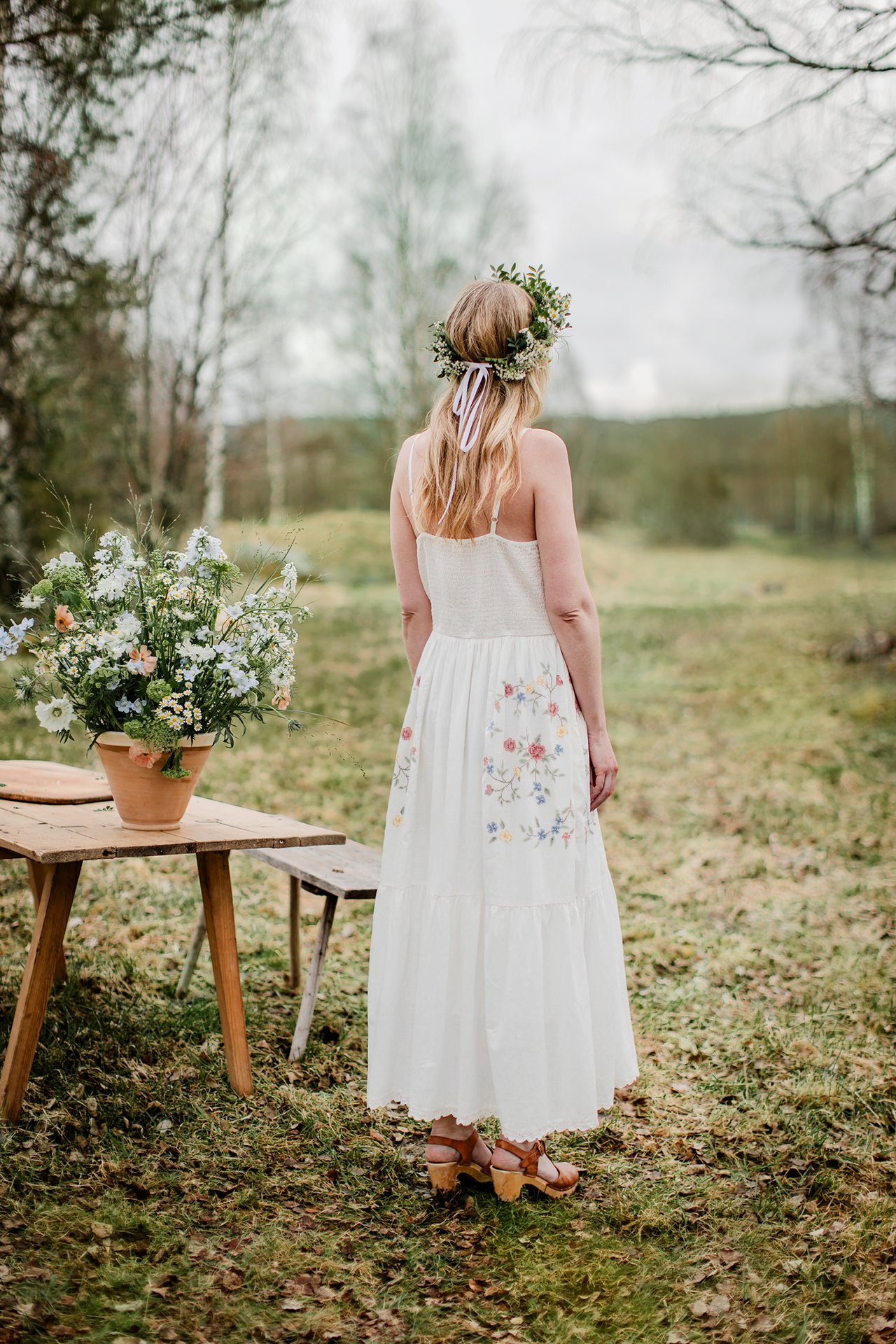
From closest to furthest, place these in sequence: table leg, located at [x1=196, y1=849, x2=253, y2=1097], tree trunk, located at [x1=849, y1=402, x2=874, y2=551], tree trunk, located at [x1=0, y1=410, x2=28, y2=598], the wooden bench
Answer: table leg, located at [x1=196, y1=849, x2=253, y2=1097] → the wooden bench → tree trunk, located at [x1=0, y1=410, x2=28, y2=598] → tree trunk, located at [x1=849, y1=402, x2=874, y2=551]

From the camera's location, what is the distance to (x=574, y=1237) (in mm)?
2686

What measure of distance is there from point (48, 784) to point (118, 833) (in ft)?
2.67

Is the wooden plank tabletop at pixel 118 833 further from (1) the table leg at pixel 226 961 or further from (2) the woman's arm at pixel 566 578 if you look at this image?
(2) the woman's arm at pixel 566 578

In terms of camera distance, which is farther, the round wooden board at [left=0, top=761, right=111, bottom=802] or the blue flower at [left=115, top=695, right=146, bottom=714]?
the round wooden board at [left=0, top=761, right=111, bottom=802]

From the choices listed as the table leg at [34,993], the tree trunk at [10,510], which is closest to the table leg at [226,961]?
the table leg at [34,993]

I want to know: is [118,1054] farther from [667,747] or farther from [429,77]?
[429,77]

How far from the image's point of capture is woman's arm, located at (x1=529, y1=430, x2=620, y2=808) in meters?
2.51

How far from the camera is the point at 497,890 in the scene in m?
2.57

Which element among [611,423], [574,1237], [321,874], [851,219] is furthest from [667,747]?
[611,423]

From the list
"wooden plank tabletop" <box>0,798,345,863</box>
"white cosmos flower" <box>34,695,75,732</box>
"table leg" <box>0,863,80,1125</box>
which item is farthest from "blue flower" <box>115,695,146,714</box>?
"table leg" <box>0,863,80,1125</box>

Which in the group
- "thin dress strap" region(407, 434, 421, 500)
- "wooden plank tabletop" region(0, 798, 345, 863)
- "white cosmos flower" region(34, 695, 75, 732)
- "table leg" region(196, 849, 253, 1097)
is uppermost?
"thin dress strap" region(407, 434, 421, 500)

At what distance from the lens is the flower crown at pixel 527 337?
252 centimetres

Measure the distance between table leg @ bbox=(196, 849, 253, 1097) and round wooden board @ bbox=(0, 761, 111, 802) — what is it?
0.53m

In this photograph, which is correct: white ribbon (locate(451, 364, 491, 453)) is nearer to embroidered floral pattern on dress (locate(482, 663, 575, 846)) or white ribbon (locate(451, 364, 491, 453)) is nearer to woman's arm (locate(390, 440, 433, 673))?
woman's arm (locate(390, 440, 433, 673))
